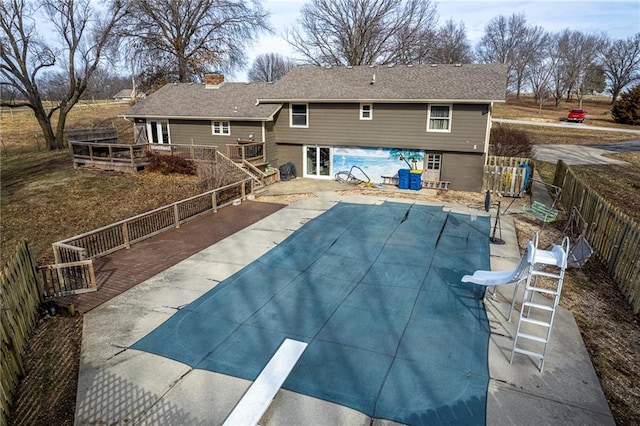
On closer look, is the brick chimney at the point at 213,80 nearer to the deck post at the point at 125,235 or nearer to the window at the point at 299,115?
the window at the point at 299,115

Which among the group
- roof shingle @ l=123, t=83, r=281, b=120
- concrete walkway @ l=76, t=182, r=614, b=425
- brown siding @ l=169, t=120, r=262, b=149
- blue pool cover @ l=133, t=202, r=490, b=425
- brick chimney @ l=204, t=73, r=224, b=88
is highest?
brick chimney @ l=204, t=73, r=224, b=88

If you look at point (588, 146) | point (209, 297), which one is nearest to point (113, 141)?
point (209, 297)

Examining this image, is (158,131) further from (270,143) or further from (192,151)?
(270,143)

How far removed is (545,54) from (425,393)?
80.5 metres

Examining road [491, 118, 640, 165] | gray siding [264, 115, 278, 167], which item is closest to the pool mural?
gray siding [264, 115, 278, 167]

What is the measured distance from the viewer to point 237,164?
18812 mm

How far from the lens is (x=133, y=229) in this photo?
11.9 meters

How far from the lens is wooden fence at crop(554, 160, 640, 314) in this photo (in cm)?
798

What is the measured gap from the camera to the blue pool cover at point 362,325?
215 inches

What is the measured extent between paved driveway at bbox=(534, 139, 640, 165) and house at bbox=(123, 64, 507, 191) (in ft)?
34.9

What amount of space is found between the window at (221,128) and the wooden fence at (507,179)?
13.9 meters

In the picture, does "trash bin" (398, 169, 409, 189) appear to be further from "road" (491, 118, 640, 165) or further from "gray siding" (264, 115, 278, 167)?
"road" (491, 118, 640, 165)

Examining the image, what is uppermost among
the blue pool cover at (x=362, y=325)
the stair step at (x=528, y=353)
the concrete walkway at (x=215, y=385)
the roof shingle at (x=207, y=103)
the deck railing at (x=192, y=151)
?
the roof shingle at (x=207, y=103)

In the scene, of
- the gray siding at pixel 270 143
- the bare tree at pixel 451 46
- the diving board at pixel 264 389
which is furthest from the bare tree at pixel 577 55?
the diving board at pixel 264 389
